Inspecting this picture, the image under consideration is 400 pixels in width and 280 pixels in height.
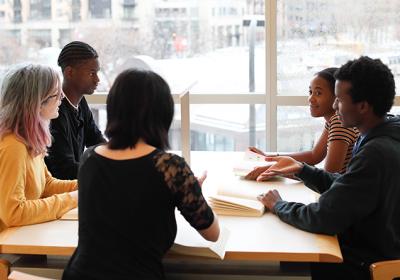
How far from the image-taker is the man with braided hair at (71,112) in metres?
2.56

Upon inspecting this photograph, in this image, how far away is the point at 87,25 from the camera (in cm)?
404

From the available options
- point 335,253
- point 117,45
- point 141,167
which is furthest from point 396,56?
point 141,167

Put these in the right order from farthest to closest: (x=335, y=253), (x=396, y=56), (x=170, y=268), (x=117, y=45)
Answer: (x=117, y=45)
(x=396, y=56)
(x=170, y=268)
(x=335, y=253)

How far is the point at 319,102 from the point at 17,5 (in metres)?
2.43

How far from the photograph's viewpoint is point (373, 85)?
6.32 feet

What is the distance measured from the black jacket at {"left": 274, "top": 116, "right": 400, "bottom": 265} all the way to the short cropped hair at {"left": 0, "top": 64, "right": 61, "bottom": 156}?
923 mm

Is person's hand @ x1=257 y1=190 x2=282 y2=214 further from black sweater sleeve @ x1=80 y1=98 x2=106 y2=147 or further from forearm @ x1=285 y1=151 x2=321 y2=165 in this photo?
black sweater sleeve @ x1=80 y1=98 x2=106 y2=147

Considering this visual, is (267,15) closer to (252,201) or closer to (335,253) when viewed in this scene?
(252,201)

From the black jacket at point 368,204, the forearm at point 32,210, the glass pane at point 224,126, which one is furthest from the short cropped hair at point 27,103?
the glass pane at point 224,126

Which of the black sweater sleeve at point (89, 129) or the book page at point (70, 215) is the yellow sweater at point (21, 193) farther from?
the black sweater sleeve at point (89, 129)

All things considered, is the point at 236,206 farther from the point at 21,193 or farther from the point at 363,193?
the point at 21,193

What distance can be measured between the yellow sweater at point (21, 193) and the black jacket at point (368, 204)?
0.82 meters

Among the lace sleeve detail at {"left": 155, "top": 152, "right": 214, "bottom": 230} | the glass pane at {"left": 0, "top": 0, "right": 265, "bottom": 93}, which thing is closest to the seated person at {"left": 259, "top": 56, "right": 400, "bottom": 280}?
the lace sleeve detail at {"left": 155, "top": 152, "right": 214, "bottom": 230}

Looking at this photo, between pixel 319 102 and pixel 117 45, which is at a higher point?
pixel 117 45
